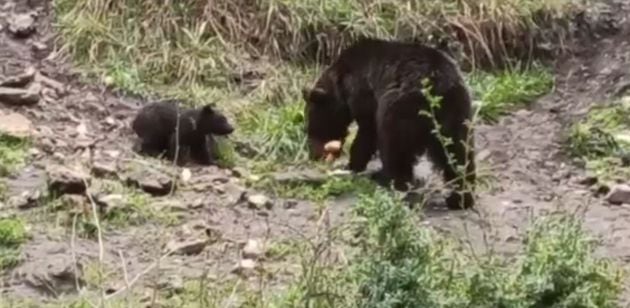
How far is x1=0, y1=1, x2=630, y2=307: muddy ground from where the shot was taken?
720cm

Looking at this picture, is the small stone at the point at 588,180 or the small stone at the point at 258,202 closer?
the small stone at the point at 258,202

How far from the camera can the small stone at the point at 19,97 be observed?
9594 millimetres

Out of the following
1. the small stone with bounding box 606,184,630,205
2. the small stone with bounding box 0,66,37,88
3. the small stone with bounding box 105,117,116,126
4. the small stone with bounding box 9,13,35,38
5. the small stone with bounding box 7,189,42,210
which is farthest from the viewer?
the small stone with bounding box 9,13,35,38

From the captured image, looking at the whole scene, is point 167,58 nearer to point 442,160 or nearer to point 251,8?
point 251,8

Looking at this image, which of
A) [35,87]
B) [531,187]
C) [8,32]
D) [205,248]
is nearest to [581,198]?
[531,187]

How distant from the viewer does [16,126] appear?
9.11 metres

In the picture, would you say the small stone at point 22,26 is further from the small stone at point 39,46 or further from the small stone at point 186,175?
the small stone at point 186,175

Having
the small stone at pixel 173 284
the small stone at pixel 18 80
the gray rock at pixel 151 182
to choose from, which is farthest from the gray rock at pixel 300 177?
the small stone at pixel 18 80

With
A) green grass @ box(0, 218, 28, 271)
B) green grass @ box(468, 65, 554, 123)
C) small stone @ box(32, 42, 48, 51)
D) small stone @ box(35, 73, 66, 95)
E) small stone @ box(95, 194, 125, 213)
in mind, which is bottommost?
green grass @ box(468, 65, 554, 123)

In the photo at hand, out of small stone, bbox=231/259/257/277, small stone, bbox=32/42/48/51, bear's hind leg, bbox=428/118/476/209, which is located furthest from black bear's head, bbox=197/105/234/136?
small stone, bbox=231/259/257/277

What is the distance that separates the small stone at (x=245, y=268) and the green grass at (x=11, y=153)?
6.77ft

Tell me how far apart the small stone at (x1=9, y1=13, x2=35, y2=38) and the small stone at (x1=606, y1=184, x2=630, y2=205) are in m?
4.45

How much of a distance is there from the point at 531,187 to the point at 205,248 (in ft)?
7.37

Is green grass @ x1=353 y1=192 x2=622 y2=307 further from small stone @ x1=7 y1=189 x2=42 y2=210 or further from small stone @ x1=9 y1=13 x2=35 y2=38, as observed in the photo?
small stone @ x1=9 y1=13 x2=35 y2=38
